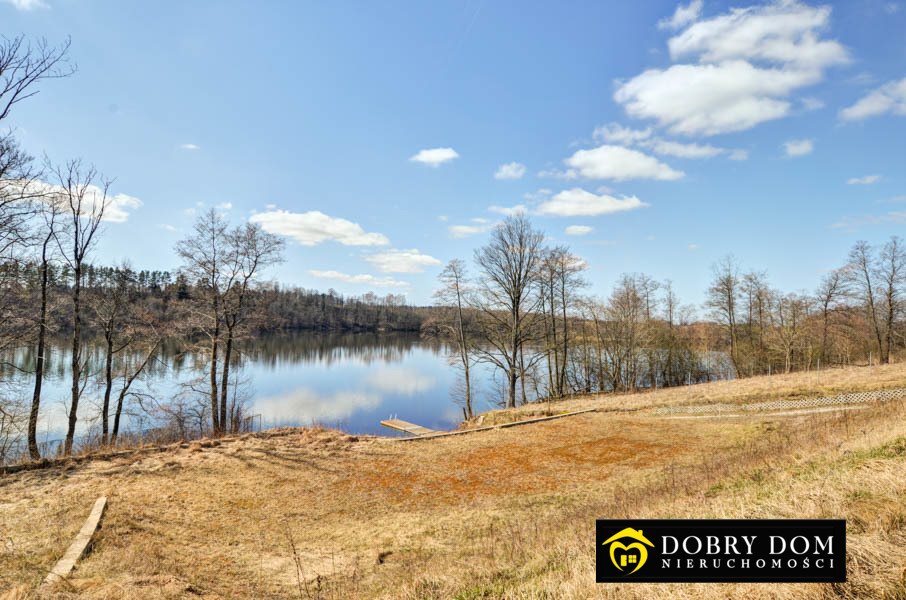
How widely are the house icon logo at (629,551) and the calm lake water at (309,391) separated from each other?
18482 millimetres

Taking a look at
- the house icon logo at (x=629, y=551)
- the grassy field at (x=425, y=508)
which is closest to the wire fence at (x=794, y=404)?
the grassy field at (x=425, y=508)

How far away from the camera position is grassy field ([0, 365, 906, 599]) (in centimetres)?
411

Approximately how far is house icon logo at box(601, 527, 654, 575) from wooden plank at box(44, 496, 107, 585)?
6200mm

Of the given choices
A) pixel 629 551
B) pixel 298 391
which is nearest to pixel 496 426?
pixel 629 551

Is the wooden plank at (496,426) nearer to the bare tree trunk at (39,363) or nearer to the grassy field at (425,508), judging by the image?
the grassy field at (425,508)

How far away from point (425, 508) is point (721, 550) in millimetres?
6858

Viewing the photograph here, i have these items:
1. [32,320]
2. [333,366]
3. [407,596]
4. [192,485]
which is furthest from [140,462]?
[333,366]

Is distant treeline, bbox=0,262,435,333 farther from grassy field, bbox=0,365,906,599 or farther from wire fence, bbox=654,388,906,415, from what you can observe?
wire fence, bbox=654,388,906,415

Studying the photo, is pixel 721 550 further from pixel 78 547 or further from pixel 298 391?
pixel 298 391

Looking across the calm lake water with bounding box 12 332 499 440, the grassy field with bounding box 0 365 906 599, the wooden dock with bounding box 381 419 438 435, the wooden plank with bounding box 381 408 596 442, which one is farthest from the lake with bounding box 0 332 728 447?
the grassy field with bounding box 0 365 906 599

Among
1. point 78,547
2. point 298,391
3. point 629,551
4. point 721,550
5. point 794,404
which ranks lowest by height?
point 298,391

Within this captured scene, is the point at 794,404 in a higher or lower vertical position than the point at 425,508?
higher

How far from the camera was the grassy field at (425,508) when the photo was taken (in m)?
4.11

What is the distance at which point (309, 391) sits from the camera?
111 ft
